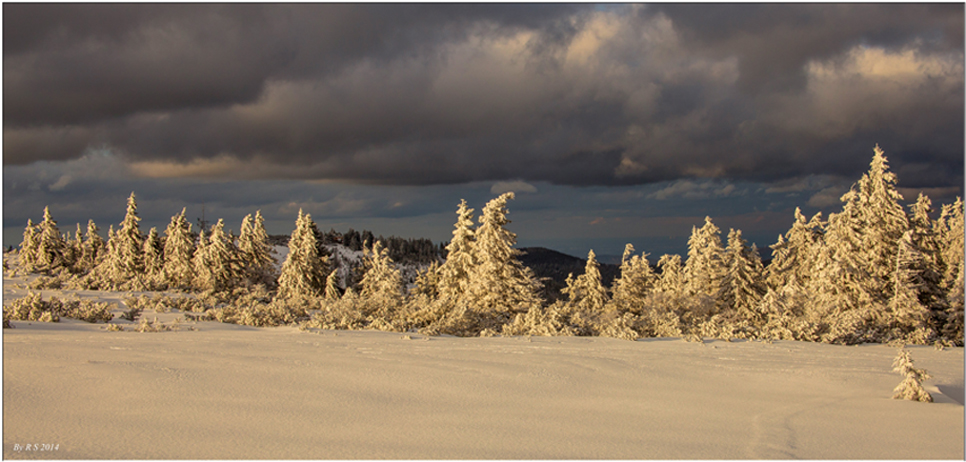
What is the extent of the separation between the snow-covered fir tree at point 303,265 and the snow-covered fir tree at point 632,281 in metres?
24.6

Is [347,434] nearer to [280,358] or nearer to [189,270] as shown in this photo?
[280,358]

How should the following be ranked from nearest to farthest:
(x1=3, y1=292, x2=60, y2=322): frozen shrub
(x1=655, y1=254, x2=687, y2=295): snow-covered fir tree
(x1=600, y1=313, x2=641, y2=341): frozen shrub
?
(x1=3, y1=292, x2=60, y2=322): frozen shrub, (x1=600, y1=313, x2=641, y2=341): frozen shrub, (x1=655, y1=254, x2=687, y2=295): snow-covered fir tree

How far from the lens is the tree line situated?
12.7 m

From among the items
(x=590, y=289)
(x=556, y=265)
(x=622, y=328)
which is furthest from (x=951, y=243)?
(x=556, y=265)

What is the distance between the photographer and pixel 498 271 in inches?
865

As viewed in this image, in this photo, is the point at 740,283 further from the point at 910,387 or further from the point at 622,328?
the point at 910,387

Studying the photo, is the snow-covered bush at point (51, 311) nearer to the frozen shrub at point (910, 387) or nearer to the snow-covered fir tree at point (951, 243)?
the frozen shrub at point (910, 387)

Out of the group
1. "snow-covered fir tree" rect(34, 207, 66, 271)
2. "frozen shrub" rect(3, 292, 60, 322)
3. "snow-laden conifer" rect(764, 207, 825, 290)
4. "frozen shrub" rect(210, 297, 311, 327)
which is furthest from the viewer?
"snow-covered fir tree" rect(34, 207, 66, 271)

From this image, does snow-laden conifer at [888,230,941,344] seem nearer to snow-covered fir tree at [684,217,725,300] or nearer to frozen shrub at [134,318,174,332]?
snow-covered fir tree at [684,217,725,300]

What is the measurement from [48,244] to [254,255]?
2397 centimetres

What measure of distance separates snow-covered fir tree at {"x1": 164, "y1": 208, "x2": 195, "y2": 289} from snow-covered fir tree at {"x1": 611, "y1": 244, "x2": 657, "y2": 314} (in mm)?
33483

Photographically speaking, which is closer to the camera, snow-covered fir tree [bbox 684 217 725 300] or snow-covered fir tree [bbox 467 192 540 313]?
snow-covered fir tree [bbox 467 192 540 313]

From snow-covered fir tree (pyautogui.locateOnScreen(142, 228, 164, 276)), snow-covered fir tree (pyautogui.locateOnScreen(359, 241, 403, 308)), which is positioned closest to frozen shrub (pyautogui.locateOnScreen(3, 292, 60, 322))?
snow-covered fir tree (pyautogui.locateOnScreen(359, 241, 403, 308))

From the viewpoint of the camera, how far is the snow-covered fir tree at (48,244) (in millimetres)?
51875
